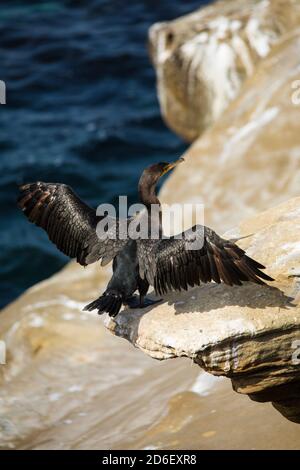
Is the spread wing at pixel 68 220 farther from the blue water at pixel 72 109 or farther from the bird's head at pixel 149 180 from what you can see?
the blue water at pixel 72 109

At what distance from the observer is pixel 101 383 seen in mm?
8695

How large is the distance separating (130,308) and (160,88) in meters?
9.02

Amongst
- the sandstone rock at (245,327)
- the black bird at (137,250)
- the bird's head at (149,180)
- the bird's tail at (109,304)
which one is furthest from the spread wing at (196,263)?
the bird's head at (149,180)

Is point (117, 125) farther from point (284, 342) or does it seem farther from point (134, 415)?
point (284, 342)

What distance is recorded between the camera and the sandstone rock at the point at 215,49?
A: 1359cm

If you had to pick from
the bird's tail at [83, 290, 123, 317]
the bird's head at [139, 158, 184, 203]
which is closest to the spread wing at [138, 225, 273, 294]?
the bird's tail at [83, 290, 123, 317]

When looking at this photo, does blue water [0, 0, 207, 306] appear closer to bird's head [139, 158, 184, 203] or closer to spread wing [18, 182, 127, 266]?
spread wing [18, 182, 127, 266]

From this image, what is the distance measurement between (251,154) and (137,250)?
16.2 ft

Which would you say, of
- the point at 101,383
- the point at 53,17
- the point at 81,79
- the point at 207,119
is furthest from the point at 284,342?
the point at 53,17

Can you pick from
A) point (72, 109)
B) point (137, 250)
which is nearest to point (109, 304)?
point (137, 250)

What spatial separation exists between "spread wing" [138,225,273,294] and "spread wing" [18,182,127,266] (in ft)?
1.88

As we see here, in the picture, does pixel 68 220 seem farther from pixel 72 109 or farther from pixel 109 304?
pixel 72 109

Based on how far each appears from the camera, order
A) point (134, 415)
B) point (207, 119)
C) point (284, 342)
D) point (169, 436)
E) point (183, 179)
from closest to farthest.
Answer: point (284, 342), point (169, 436), point (134, 415), point (183, 179), point (207, 119)

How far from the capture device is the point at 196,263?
5.75 m
